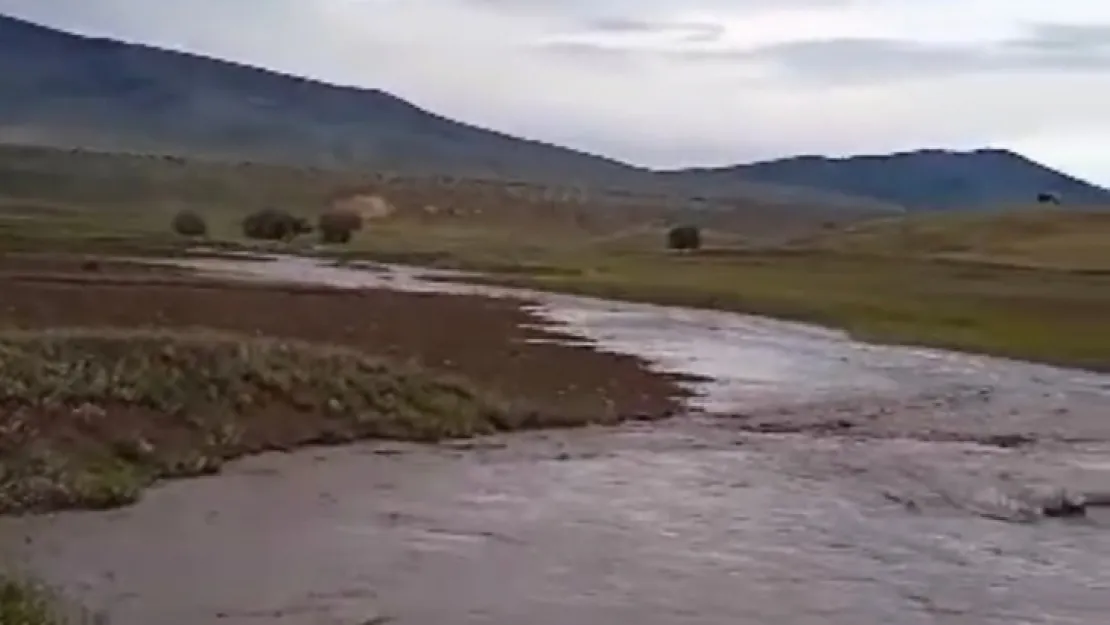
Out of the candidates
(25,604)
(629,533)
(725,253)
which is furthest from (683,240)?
(25,604)

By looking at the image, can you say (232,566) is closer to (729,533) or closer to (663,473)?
(729,533)

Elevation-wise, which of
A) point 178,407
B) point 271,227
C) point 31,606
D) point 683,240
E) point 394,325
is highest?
point 683,240

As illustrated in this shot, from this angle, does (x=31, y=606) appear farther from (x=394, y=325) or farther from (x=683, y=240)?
(x=683, y=240)

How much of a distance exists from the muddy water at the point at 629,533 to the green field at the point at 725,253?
18.4 meters

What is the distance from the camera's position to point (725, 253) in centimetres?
9206

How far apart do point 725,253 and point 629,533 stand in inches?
2940

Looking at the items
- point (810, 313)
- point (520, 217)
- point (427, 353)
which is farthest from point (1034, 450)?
point (520, 217)

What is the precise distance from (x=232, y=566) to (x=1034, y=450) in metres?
15.0

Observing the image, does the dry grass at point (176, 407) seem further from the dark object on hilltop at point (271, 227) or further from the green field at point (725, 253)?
the dark object on hilltop at point (271, 227)

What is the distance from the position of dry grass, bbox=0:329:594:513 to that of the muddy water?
2.13 feet

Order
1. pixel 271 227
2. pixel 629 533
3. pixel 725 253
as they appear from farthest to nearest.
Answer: pixel 271 227
pixel 725 253
pixel 629 533

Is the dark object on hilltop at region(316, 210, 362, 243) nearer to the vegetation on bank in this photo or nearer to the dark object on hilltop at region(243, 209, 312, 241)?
the dark object on hilltop at region(243, 209, 312, 241)

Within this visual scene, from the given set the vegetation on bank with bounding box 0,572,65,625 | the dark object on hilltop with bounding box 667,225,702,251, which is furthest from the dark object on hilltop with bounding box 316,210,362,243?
the vegetation on bank with bounding box 0,572,65,625

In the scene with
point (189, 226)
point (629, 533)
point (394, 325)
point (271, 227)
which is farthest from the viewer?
point (271, 227)
